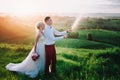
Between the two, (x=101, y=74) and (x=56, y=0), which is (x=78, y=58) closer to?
(x=101, y=74)

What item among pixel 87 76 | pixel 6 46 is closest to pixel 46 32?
pixel 87 76

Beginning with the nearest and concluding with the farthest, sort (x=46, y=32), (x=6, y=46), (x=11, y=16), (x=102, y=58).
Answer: (x=46, y=32) → (x=102, y=58) → (x=6, y=46) → (x=11, y=16)

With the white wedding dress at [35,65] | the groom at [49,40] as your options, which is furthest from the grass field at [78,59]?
the groom at [49,40]

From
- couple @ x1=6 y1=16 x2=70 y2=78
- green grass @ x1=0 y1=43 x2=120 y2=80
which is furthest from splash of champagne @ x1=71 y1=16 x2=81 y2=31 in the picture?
couple @ x1=6 y1=16 x2=70 y2=78

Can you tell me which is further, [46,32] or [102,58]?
[102,58]

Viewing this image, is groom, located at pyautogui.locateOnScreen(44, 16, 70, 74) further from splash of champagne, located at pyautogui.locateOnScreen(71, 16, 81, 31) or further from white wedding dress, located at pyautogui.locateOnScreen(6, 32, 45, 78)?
splash of champagne, located at pyautogui.locateOnScreen(71, 16, 81, 31)

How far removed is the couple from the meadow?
0.17 meters

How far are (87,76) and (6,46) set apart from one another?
3637 mm

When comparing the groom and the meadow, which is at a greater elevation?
the groom

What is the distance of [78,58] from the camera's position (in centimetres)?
941

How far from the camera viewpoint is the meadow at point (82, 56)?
8102 mm

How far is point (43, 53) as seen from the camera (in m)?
8.19

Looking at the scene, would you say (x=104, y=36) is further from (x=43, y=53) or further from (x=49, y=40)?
(x=49, y=40)

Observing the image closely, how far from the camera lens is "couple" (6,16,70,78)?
787 cm
